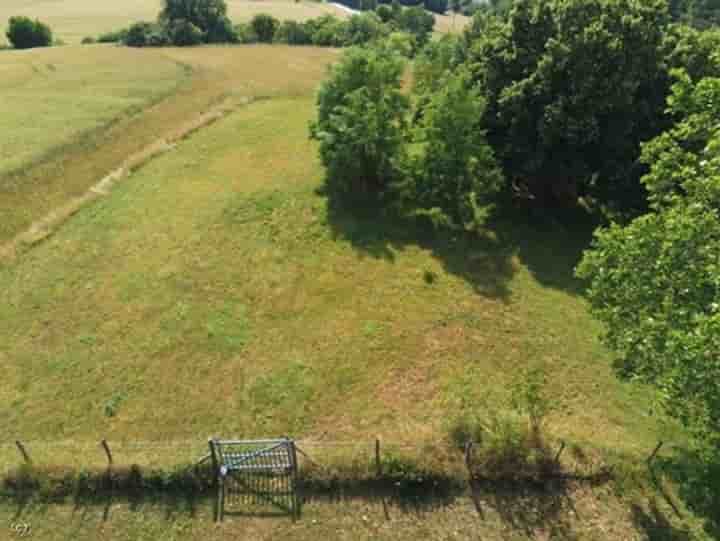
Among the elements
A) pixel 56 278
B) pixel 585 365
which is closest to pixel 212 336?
pixel 56 278

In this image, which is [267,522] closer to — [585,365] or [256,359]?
[256,359]

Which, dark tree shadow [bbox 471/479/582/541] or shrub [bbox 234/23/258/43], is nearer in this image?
dark tree shadow [bbox 471/479/582/541]

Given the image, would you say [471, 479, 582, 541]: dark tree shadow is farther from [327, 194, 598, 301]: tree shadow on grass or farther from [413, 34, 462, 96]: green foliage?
[413, 34, 462, 96]: green foliage

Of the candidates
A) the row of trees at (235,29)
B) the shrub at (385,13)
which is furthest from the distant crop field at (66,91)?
the shrub at (385,13)

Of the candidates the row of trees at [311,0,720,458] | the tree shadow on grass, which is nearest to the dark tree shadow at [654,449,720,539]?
the row of trees at [311,0,720,458]

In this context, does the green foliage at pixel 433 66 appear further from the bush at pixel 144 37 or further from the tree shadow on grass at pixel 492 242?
the bush at pixel 144 37
